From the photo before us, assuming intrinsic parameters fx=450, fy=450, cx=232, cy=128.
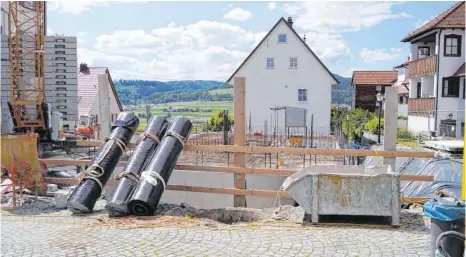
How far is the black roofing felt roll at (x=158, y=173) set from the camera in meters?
6.54

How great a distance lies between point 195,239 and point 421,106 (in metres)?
26.6

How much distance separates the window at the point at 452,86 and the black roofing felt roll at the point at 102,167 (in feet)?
78.0

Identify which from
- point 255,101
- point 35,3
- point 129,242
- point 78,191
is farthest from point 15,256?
point 255,101

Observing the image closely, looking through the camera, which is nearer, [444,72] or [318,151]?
[318,151]

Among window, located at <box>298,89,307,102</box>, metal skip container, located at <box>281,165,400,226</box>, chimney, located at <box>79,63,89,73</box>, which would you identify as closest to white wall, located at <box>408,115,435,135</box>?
window, located at <box>298,89,307,102</box>

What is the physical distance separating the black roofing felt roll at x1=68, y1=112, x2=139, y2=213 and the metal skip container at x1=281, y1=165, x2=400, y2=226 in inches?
120

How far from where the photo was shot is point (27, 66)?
91.2ft

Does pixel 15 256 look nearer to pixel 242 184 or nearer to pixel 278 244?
pixel 278 244

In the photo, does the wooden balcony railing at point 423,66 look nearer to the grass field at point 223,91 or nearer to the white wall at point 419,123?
the white wall at point 419,123

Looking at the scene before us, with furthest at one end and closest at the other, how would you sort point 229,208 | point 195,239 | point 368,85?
point 368,85
point 229,208
point 195,239

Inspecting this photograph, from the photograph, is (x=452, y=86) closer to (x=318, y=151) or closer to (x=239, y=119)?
(x=318, y=151)

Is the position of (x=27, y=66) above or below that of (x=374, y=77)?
below

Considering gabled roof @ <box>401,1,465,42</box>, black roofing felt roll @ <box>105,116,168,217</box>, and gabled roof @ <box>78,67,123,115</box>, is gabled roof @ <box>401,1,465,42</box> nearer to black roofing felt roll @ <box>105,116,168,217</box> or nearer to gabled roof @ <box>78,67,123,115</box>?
black roofing felt roll @ <box>105,116,168,217</box>

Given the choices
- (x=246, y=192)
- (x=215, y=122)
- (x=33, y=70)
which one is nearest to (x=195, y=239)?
(x=246, y=192)
